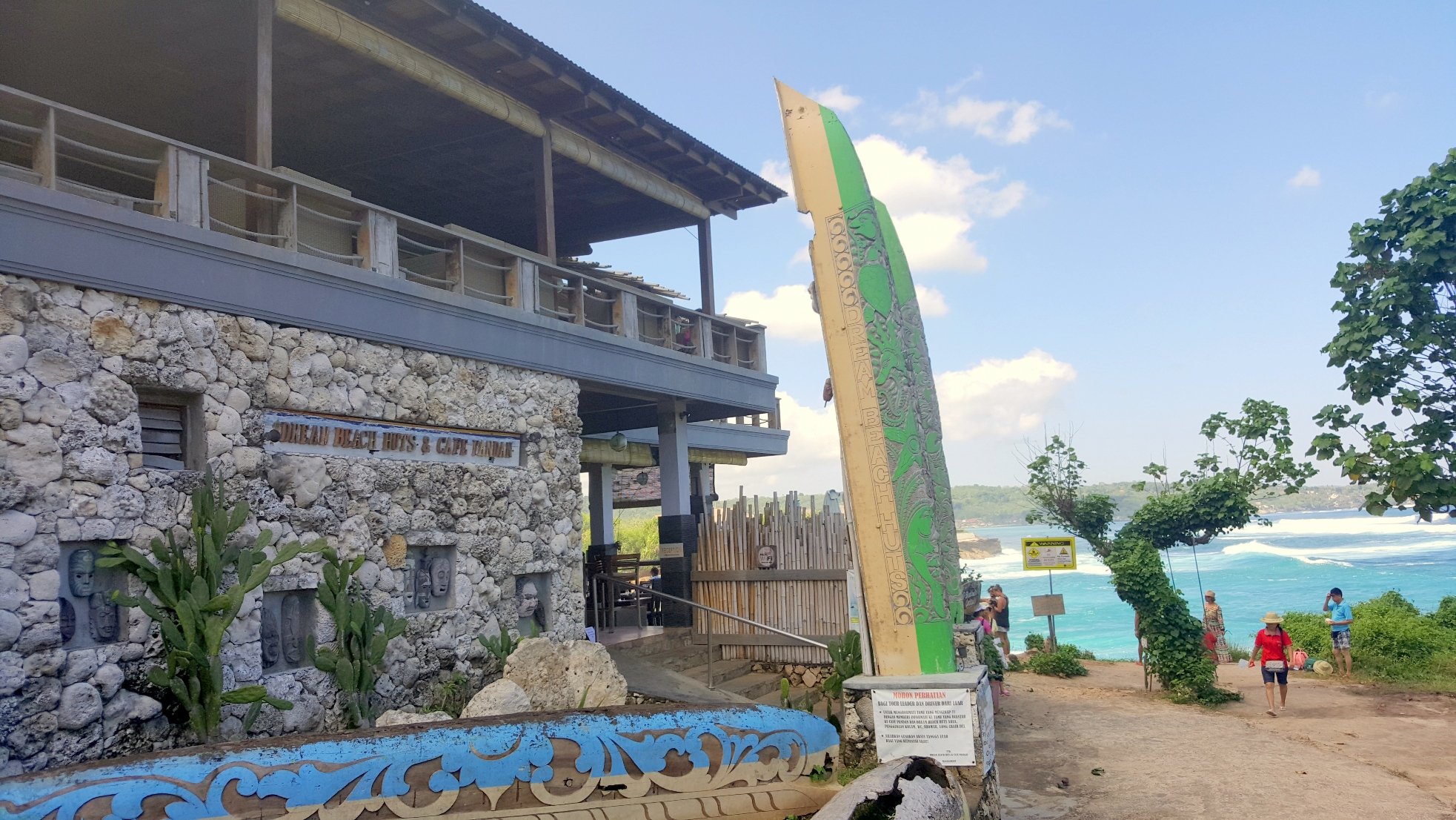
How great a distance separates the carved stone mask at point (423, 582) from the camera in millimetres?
8625

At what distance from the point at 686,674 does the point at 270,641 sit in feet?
17.3

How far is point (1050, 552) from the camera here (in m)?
15.8

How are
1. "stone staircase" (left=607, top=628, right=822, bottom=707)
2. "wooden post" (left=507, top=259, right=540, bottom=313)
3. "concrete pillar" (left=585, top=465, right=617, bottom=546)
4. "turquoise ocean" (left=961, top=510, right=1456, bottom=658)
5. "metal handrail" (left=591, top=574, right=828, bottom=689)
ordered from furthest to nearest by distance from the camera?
"turquoise ocean" (left=961, top=510, right=1456, bottom=658)
"concrete pillar" (left=585, top=465, right=617, bottom=546)
"metal handrail" (left=591, top=574, right=828, bottom=689)
"stone staircase" (left=607, top=628, right=822, bottom=707)
"wooden post" (left=507, top=259, right=540, bottom=313)

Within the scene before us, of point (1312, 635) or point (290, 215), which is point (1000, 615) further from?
point (290, 215)

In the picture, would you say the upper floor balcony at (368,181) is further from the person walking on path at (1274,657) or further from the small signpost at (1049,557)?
the person walking on path at (1274,657)

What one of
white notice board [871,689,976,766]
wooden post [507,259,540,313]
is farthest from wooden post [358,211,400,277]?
white notice board [871,689,976,766]

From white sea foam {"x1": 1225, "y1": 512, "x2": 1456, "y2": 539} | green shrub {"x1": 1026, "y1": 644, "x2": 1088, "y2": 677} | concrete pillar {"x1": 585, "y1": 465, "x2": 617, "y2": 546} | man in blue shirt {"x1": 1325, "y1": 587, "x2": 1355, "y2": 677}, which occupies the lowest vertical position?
white sea foam {"x1": 1225, "y1": 512, "x2": 1456, "y2": 539}

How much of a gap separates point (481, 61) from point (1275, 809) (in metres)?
9.60

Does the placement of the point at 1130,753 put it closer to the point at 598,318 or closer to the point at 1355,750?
the point at 1355,750

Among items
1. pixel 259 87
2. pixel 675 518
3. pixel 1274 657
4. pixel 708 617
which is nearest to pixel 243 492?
pixel 259 87

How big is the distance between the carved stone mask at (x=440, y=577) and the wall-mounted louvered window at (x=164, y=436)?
249 cm

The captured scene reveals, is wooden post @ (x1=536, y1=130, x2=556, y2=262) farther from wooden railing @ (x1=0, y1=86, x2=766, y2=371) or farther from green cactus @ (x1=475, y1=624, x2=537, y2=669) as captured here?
green cactus @ (x1=475, y1=624, x2=537, y2=669)

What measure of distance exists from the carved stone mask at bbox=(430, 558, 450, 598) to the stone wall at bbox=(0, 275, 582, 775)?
0.08 m

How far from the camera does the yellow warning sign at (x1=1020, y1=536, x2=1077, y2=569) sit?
15742mm
